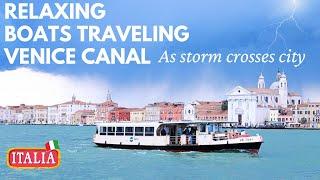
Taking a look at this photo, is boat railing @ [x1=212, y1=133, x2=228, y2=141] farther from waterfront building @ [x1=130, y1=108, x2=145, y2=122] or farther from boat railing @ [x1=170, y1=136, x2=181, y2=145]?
waterfront building @ [x1=130, y1=108, x2=145, y2=122]

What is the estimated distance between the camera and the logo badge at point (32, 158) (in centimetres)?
608

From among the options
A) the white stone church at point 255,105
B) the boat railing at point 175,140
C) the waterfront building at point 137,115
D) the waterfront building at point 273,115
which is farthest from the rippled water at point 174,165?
the waterfront building at point 273,115

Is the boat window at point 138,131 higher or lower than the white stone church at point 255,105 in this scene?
lower

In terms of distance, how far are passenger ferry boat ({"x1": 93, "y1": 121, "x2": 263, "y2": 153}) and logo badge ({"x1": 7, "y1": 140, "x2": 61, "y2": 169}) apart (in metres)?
3.31

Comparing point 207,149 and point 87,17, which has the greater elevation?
point 87,17

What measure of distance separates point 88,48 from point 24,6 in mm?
665

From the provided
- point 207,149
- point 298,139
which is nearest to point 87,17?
point 207,149

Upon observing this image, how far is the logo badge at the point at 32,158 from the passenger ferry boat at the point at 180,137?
331 cm

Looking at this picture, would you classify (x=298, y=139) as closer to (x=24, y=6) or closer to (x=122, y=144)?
(x=122, y=144)

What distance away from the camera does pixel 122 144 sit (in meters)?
9.84

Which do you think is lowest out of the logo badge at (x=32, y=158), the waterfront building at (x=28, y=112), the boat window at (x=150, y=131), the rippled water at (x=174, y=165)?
the rippled water at (x=174, y=165)

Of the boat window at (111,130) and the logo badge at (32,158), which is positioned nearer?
the logo badge at (32,158)

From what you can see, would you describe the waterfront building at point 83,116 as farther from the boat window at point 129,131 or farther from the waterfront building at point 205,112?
the waterfront building at point 205,112

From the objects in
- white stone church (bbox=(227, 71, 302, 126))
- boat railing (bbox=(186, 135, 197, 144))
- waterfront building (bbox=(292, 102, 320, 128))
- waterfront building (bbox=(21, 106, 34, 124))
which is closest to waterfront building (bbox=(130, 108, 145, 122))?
boat railing (bbox=(186, 135, 197, 144))
